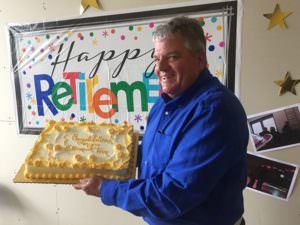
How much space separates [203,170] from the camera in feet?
2.57

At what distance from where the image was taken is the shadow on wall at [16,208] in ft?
6.64

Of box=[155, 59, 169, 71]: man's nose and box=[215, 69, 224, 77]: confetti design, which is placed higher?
box=[155, 59, 169, 71]: man's nose

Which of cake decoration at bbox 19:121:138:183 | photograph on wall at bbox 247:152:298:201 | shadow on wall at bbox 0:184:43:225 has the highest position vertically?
cake decoration at bbox 19:121:138:183

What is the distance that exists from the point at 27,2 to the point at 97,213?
1361 millimetres

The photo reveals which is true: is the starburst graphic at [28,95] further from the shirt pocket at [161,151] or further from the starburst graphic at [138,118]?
the shirt pocket at [161,151]

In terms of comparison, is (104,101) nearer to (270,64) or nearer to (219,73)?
(219,73)

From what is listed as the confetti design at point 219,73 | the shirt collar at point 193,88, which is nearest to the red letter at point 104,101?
the confetti design at point 219,73

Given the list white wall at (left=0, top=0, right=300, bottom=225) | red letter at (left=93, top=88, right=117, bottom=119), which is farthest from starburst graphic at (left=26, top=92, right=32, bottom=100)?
red letter at (left=93, top=88, right=117, bottom=119)

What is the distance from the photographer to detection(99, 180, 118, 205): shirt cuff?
3.06 ft

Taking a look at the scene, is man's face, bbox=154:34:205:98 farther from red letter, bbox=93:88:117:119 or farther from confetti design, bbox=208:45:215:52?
red letter, bbox=93:88:117:119

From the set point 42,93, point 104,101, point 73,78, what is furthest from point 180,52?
point 42,93

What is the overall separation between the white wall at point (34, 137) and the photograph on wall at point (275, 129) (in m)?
0.03

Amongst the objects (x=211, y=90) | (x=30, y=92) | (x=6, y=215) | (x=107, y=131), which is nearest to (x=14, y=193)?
(x=6, y=215)

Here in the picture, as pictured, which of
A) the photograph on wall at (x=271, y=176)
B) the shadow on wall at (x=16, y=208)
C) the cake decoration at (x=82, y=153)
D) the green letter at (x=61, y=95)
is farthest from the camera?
the shadow on wall at (x=16, y=208)
